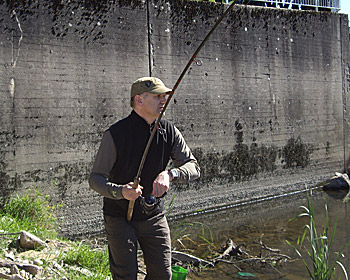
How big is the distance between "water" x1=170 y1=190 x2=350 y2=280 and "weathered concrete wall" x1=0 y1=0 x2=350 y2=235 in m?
0.46

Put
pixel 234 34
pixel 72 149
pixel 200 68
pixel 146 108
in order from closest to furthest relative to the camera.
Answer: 1. pixel 146 108
2. pixel 72 149
3. pixel 200 68
4. pixel 234 34

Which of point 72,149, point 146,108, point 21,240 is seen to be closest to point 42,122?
point 72,149

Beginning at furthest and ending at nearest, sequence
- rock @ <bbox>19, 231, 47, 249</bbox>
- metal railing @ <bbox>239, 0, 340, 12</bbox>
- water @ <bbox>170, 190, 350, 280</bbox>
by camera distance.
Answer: metal railing @ <bbox>239, 0, 340, 12</bbox>
water @ <bbox>170, 190, 350, 280</bbox>
rock @ <bbox>19, 231, 47, 249</bbox>

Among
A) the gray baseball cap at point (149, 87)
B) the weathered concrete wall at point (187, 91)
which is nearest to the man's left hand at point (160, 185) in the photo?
the gray baseball cap at point (149, 87)

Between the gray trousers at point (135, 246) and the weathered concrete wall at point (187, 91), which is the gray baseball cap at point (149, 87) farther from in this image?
the weathered concrete wall at point (187, 91)

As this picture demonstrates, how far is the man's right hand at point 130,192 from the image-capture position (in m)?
2.85

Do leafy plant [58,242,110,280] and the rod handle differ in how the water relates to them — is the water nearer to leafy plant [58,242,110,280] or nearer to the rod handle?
leafy plant [58,242,110,280]

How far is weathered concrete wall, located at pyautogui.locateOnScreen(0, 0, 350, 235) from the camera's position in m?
6.46

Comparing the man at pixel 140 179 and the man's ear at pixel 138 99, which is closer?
the man at pixel 140 179

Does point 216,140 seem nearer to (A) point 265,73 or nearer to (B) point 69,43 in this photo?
(A) point 265,73

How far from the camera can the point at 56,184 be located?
669 centimetres

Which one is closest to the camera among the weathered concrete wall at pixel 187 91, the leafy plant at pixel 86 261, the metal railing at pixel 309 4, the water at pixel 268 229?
the leafy plant at pixel 86 261

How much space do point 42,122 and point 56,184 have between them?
886 millimetres

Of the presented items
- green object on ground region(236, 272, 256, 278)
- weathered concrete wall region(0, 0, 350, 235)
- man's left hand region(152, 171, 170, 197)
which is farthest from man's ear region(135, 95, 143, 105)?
weathered concrete wall region(0, 0, 350, 235)
